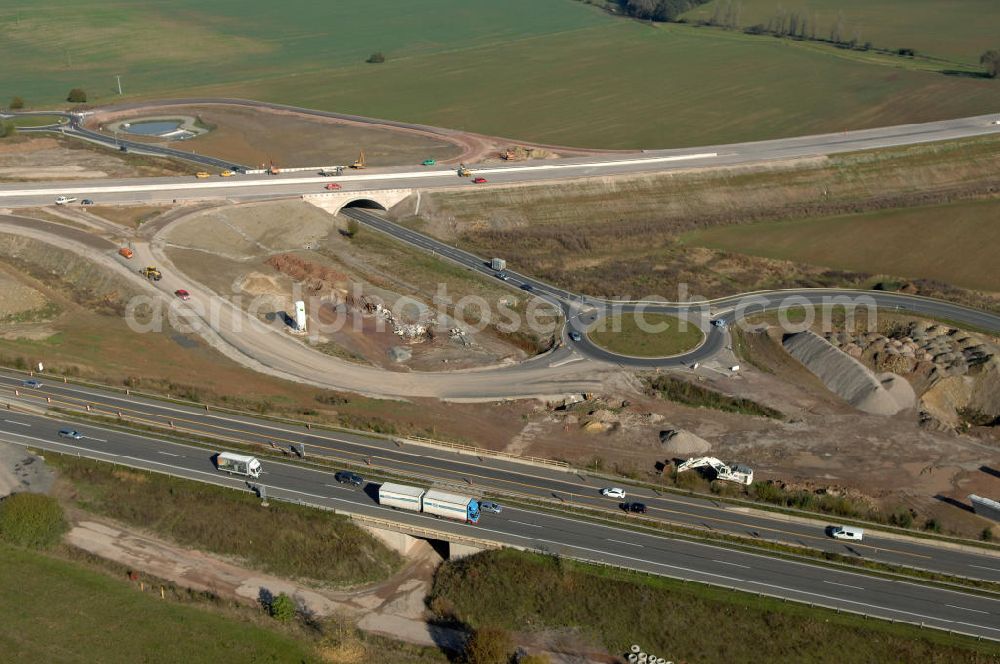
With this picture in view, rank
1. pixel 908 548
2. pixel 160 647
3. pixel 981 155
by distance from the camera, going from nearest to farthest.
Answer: pixel 160 647 → pixel 908 548 → pixel 981 155

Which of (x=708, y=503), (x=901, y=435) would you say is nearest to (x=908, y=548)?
(x=708, y=503)

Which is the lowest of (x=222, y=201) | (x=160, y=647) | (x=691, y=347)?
(x=160, y=647)

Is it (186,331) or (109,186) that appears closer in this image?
(186,331)

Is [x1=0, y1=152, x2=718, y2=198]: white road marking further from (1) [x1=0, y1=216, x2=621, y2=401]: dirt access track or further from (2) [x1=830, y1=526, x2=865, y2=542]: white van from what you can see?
(2) [x1=830, y1=526, x2=865, y2=542]: white van

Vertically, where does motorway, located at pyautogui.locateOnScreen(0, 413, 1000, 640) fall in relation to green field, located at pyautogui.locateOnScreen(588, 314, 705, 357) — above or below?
below

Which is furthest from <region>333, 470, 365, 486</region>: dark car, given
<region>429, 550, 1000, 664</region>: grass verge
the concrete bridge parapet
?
the concrete bridge parapet

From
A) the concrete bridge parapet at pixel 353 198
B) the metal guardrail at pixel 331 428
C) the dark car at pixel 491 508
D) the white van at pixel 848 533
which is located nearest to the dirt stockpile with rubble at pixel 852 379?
the white van at pixel 848 533

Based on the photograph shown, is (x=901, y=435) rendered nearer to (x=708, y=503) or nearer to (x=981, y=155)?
(x=708, y=503)
